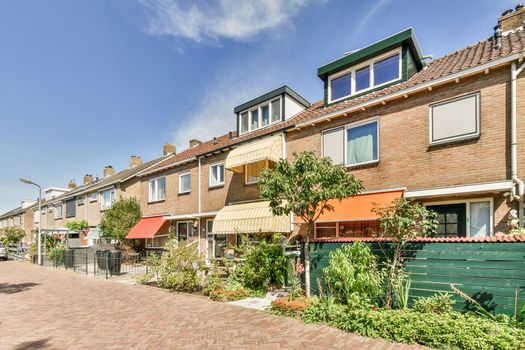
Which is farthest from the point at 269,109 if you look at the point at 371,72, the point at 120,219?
the point at 120,219

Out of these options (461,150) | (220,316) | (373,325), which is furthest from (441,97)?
(220,316)

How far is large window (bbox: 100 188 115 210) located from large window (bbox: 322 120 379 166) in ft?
80.1

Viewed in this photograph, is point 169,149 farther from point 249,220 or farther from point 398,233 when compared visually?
point 398,233

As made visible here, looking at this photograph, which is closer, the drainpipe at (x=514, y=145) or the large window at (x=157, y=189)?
the drainpipe at (x=514, y=145)

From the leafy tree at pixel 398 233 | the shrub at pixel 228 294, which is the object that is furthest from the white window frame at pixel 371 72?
the shrub at pixel 228 294

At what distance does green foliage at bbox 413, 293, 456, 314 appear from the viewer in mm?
7247

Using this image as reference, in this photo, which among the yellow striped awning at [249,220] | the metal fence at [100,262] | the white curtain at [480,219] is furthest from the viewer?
the metal fence at [100,262]

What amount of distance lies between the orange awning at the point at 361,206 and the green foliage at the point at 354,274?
2886 mm

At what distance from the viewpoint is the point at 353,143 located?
13312 mm

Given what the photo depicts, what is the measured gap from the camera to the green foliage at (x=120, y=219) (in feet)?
80.1

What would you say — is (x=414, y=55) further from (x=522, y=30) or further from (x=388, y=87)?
(x=522, y=30)

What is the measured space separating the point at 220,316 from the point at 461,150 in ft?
31.8

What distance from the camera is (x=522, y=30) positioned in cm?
1220

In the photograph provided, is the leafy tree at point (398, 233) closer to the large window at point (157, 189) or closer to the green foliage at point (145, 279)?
the green foliage at point (145, 279)
